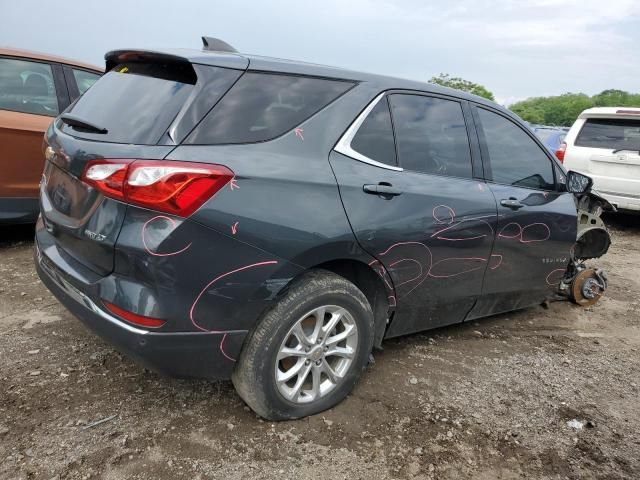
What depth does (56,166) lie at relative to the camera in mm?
2678

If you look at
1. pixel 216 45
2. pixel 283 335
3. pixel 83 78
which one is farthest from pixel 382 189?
pixel 83 78

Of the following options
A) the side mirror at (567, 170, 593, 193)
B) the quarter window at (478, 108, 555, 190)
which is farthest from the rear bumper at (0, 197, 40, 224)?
the side mirror at (567, 170, 593, 193)

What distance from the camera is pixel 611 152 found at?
7418 mm

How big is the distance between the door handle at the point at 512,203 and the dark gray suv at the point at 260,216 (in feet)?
0.43

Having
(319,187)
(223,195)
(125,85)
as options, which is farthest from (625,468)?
(125,85)

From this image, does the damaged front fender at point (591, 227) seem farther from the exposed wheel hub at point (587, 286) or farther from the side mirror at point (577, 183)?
the side mirror at point (577, 183)

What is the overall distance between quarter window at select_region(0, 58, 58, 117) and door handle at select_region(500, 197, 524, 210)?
3.96m

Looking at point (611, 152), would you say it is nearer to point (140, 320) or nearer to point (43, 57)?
point (43, 57)

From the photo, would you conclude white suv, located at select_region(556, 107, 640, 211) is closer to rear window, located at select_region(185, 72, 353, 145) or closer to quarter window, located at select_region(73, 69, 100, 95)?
rear window, located at select_region(185, 72, 353, 145)

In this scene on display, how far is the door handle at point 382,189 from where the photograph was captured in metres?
2.70

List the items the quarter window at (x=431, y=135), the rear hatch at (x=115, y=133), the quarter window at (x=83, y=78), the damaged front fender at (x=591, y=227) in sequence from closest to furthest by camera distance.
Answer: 1. the rear hatch at (x=115, y=133)
2. the quarter window at (x=431, y=135)
3. the damaged front fender at (x=591, y=227)
4. the quarter window at (x=83, y=78)

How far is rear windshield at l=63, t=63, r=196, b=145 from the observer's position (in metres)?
2.32

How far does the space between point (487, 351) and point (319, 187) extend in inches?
76.0

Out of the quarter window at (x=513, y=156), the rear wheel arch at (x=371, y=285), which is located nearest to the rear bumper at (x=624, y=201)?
the quarter window at (x=513, y=156)
